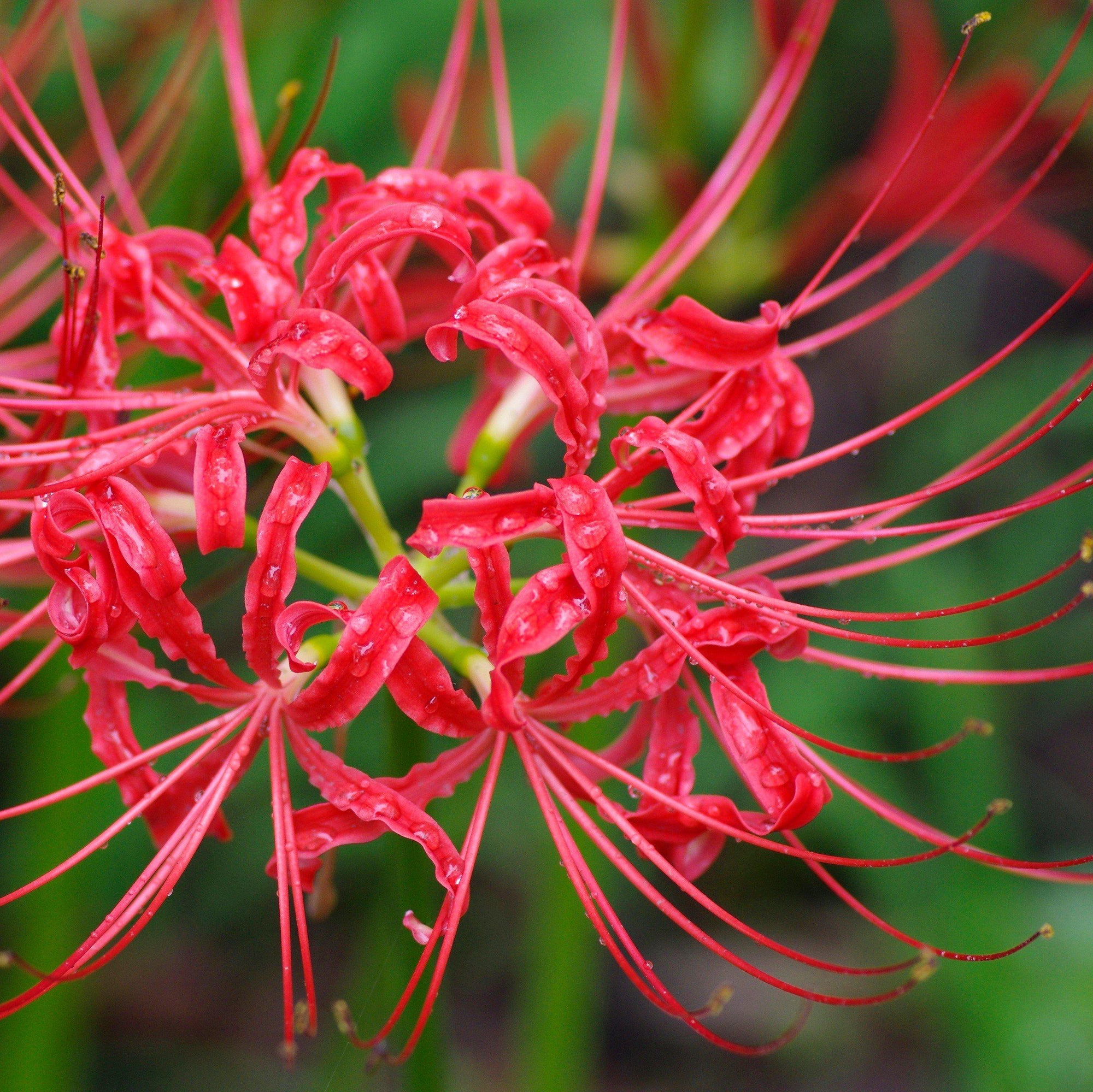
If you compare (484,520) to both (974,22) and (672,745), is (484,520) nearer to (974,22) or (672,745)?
(672,745)

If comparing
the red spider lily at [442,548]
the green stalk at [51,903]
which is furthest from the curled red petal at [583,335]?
the green stalk at [51,903]

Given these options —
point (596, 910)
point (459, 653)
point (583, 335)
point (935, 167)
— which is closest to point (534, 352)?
point (583, 335)

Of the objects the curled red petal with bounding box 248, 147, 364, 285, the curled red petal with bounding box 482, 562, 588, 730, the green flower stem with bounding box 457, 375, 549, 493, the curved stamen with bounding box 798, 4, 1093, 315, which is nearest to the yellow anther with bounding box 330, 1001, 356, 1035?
the curled red petal with bounding box 482, 562, 588, 730

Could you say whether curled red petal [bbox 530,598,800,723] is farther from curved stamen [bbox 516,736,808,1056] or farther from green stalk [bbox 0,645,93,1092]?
green stalk [bbox 0,645,93,1092]

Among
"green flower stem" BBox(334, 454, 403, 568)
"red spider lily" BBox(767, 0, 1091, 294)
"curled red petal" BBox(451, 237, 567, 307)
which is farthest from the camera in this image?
"red spider lily" BBox(767, 0, 1091, 294)

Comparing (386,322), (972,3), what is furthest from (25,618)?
(972,3)

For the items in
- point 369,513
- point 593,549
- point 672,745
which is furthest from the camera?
point 369,513
